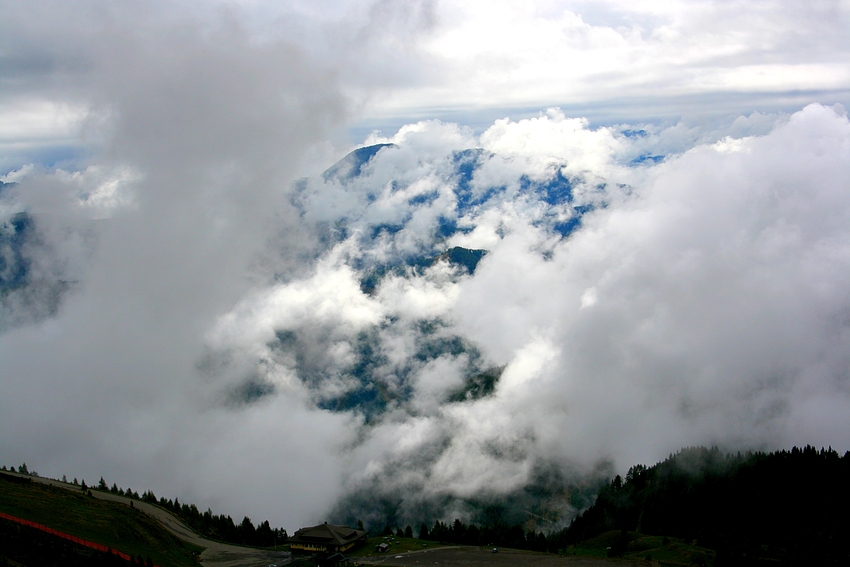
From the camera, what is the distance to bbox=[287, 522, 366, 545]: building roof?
134 m

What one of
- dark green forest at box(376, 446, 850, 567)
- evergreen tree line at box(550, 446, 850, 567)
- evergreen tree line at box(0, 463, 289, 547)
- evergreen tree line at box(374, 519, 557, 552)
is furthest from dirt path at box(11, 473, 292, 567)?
evergreen tree line at box(550, 446, 850, 567)

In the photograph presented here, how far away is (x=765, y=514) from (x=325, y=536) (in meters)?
119

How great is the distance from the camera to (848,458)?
175625 millimetres

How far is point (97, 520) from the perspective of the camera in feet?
412

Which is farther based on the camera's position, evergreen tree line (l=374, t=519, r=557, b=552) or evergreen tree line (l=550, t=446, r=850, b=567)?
evergreen tree line (l=374, t=519, r=557, b=552)

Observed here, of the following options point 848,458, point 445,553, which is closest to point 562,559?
point 445,553

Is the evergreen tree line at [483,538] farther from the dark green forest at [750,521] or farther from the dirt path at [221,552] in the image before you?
the dirt path at [221,552]

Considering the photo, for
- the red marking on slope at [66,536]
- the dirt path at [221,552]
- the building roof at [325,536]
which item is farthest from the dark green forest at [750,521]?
the red marking on slope at [66,536]

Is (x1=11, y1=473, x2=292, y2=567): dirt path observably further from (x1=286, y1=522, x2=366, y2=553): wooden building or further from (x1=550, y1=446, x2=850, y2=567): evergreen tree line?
(x1=550, y1=446, x2=850, y2=567): evergreen tree line

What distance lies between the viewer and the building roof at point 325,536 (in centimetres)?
13450

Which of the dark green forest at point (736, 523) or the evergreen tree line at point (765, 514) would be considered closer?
the evergreen tree line at point (765, 514)

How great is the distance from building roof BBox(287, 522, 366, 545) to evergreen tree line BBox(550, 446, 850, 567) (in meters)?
63.5

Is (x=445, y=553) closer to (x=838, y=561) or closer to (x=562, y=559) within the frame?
(x=562, y=559)

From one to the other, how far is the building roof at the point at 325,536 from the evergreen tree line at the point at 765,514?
63478 mm
